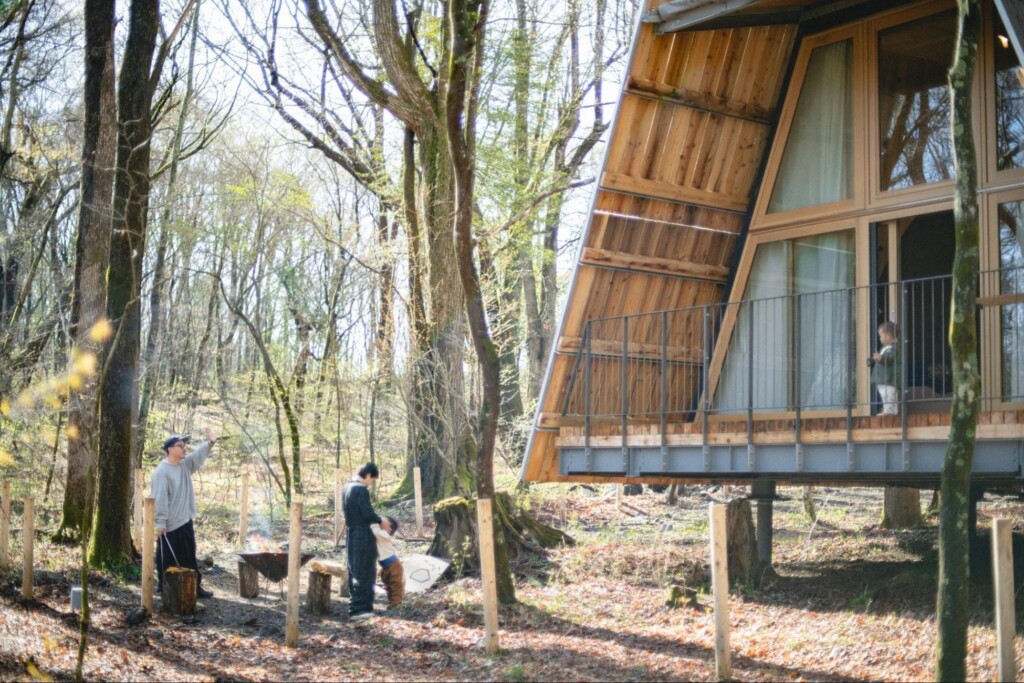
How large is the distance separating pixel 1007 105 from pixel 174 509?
1064 centimetres

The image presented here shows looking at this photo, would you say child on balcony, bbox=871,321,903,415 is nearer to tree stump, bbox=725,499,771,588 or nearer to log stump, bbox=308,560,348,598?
tree stump, bbox=725,499,771,588

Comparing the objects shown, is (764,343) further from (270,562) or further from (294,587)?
(270,562)

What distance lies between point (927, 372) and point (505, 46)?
488 inches

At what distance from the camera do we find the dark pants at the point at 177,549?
13.0m

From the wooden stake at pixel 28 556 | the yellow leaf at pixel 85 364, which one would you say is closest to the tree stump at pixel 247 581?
the wooden stake at pixel 28 556

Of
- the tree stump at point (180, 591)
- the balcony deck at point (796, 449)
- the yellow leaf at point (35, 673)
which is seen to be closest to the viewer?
the yellow leaf at point (35, 673)

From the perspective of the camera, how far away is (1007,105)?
37.4 feet

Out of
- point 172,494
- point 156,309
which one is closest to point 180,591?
point 172,494

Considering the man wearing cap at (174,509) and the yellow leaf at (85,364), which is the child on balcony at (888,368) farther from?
the yellow leaf at (85,364)

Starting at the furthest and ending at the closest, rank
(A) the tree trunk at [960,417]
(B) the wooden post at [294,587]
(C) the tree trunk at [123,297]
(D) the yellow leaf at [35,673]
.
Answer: (C) the tree trunk at [123,297] → (B) the wooden post at [294,587] → (D) the yellow leaf at [35,673] → (A) the tree trunk at [960,417]

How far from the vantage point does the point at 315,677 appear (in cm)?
940

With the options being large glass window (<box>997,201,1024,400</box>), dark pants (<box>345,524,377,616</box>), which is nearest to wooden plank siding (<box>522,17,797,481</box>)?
dark pants (<box>345,524,377,616</box>)

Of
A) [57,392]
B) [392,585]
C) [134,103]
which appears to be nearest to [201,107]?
[134,103]

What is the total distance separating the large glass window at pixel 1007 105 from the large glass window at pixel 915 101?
66cm
